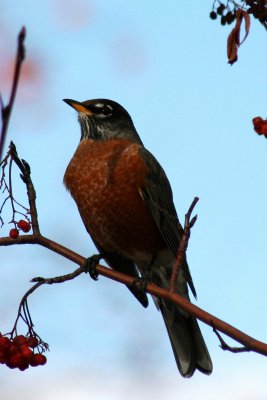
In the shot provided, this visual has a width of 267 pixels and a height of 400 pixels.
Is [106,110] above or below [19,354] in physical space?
above

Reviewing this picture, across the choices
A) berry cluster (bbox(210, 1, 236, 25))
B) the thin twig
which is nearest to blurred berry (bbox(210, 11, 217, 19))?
berry cluster (bbox(210, 1, 236, 25))

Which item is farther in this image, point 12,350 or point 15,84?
point 12,350

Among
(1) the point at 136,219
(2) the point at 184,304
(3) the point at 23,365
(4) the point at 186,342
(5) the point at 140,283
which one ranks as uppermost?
(1) the point at 136,219

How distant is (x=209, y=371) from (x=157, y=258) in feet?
2.89

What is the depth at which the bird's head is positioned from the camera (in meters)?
5.22

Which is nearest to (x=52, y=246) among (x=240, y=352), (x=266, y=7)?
(x=240, y=352)

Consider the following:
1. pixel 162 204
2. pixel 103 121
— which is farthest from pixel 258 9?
pixel 103 121

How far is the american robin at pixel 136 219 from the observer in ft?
14.7

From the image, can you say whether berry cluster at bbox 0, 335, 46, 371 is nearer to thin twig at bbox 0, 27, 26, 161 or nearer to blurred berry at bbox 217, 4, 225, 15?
blurred berry at bbox 217, 4, 225, 15

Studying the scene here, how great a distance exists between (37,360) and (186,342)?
1758 millimetres

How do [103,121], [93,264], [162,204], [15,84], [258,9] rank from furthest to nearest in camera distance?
[103,121], [162,204], [93,264], [258,9], [15,84]

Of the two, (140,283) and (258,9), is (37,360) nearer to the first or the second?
(140,283)

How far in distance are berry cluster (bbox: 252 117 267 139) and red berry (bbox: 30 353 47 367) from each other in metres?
1.41

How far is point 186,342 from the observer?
177 inches
